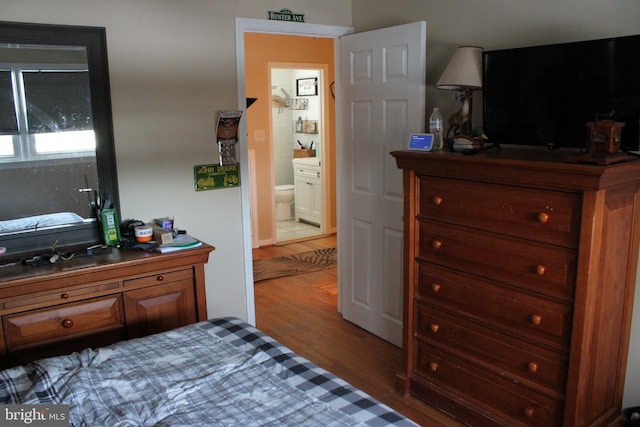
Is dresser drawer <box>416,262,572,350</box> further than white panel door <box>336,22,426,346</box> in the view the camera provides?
No

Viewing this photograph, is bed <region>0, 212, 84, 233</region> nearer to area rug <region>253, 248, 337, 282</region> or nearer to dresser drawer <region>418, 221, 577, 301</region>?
dresser drawer <region>418, 221, 577, 301</region>

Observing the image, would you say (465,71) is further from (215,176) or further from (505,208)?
(215,176)

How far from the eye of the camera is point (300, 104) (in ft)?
24.7

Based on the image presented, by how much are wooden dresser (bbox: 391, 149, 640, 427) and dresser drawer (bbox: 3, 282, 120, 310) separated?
1.53m

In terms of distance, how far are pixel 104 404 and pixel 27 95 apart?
1825mm

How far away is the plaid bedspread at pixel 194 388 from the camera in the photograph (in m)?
1.56

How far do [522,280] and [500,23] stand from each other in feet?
4.63

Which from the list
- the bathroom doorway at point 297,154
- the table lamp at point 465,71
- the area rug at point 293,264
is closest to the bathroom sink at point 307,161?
the bathroom doorway at point 297,154

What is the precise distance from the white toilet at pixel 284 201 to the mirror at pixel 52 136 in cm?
438

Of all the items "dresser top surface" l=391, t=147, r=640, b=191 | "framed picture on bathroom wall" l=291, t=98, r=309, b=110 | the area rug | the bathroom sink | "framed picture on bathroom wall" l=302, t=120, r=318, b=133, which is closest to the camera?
"dresser top surface" l=391, t=147, r=640, b=191

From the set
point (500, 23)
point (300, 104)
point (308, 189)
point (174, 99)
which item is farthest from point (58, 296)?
point (300, 104)

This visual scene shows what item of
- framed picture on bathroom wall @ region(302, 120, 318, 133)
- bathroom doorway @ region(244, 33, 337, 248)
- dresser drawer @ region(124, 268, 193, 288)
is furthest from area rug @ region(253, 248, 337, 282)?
dresser drawer @ region(124, 268, 193, 288)

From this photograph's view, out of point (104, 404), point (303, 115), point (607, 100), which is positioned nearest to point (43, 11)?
point (104, 404)

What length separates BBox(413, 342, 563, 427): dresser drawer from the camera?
2406mm
